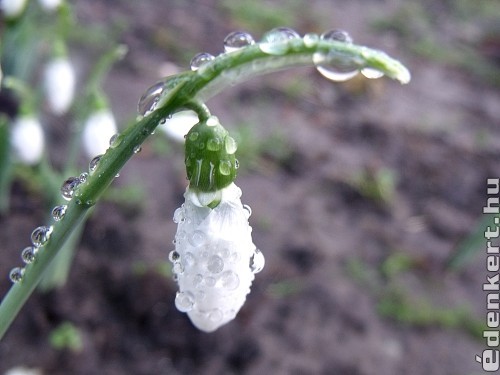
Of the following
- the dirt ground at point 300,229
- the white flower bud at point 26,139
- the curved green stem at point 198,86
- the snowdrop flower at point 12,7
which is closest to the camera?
the curved green stem at point 198,86

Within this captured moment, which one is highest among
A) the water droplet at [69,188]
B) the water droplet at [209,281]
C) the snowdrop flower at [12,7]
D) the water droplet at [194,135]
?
the snowdrop flower at [12,7]

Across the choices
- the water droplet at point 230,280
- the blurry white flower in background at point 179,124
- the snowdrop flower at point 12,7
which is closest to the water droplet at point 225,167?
the water droplet at point 230,280

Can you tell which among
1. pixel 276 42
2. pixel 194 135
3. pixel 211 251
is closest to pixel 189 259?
pixel 211 251

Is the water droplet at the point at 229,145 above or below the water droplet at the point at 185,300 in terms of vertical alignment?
above

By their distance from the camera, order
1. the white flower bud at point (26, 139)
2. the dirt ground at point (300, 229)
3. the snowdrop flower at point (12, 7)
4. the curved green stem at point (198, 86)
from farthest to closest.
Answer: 1. the dirt ground at point (300, 229)
2. the white flower bud at point (26, 139)
3. the snowdrop flower at point (12, 7)
4. the curved green stem at point (198, 86)

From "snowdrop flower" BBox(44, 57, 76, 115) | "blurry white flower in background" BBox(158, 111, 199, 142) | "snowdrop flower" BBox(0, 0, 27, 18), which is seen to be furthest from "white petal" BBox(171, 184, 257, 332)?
"snowdrop flower" BBox(44, 57, 76, 115)

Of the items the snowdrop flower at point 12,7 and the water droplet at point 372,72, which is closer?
the water droplet at point 372,72

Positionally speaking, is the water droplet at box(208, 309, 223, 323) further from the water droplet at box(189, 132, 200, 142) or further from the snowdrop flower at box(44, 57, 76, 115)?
the snowdrop flower at box(44, 57, 76, 115)

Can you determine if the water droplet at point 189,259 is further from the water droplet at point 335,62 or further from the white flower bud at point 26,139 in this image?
the white flower bud at point 26,139
